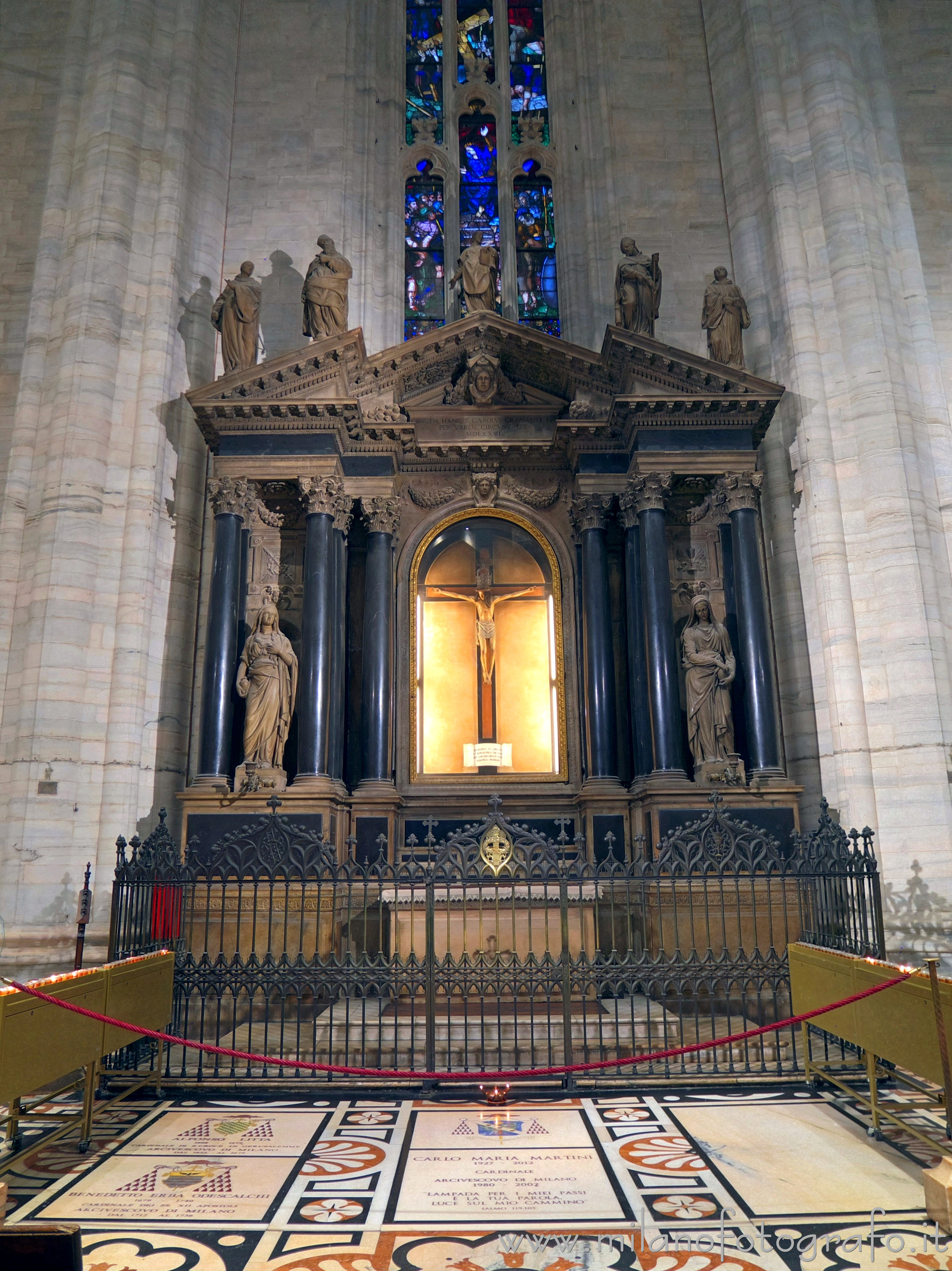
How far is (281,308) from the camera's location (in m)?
15.9

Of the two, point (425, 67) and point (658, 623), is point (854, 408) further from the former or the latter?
point (425, 67)

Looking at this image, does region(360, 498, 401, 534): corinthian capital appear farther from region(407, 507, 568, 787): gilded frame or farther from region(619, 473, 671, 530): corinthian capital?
region(619, 473, 671, 530): corinthian capital

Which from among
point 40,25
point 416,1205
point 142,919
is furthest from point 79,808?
point 40,25

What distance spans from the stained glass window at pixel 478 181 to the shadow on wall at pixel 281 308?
10.8 ft

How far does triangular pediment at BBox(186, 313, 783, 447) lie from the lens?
12844 mm

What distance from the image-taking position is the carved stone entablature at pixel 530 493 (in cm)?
1410

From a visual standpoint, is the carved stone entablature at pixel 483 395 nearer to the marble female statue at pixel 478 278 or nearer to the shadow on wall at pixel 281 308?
the marble female statue at pixel 478 278

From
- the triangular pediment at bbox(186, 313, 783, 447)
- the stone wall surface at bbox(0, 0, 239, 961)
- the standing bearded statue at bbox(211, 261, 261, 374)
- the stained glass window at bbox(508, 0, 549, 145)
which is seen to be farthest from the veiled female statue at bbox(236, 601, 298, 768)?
the stained glass window at bbox(508, 0, 549, 145)

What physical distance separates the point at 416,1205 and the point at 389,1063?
10.5 feet

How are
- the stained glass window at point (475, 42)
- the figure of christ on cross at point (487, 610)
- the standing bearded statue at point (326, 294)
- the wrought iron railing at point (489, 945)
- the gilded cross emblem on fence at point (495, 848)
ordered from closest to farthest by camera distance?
1. the wrought iron railing at point (489, 945)
2. the gilded cross emblem on fence at point (495, 848)
3. the standing bearded statue at point (326, 294)
4. the figure of christ on cross at point (487, 610)
5. the stained glass window at point (475, 42)

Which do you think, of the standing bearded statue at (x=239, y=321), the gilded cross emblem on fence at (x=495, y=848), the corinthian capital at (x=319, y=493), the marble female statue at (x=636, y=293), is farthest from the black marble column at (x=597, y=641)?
the standing bearded statue at (x=239, y=321)

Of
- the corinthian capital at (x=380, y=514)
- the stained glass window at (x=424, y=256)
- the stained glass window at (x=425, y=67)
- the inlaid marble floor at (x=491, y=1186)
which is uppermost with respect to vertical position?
the stained glass window at (x=425, y=67)

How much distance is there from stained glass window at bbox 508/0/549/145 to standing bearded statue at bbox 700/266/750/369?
6562mm

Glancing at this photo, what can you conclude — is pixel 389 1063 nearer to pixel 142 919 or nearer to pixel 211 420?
pixel 142 919
